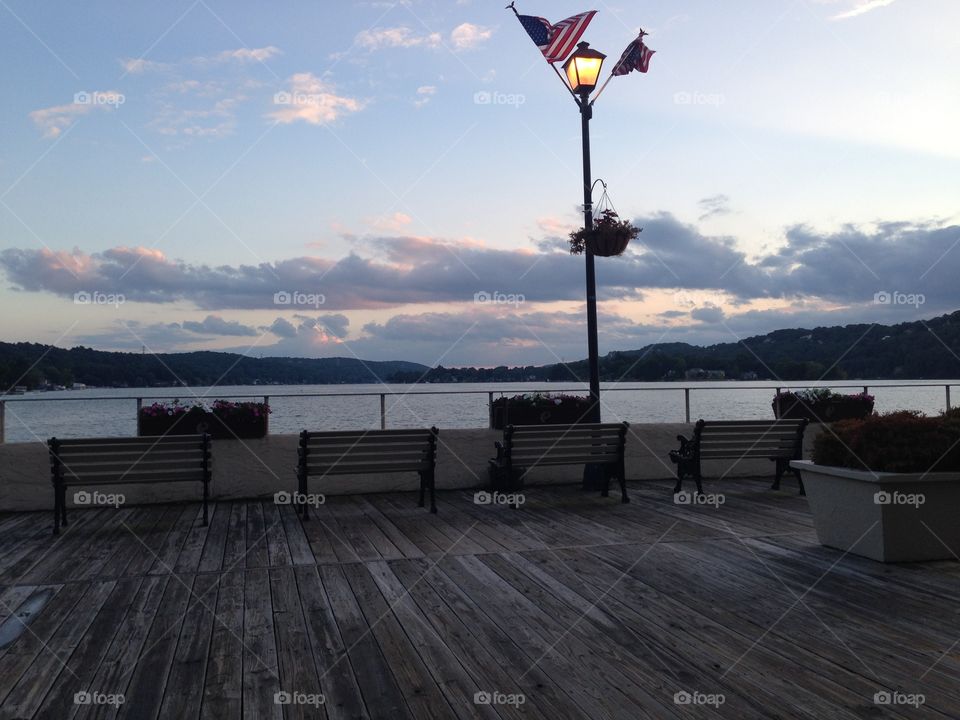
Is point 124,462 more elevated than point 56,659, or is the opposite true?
point 124,462

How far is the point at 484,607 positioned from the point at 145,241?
23.2ft

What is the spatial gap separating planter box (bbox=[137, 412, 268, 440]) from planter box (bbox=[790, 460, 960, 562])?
645 cm

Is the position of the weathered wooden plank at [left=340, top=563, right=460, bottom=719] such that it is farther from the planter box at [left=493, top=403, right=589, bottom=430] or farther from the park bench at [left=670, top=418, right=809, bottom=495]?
the planter box at [left=493, top=403, right=589, bottom=430]

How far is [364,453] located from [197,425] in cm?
241

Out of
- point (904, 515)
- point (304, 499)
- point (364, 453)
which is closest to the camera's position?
point (904, 515)

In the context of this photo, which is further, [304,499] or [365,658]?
[304,499]

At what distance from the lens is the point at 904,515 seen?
5430 mm

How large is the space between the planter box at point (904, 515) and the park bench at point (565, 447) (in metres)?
3.10

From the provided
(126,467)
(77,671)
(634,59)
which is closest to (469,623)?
(77,671)

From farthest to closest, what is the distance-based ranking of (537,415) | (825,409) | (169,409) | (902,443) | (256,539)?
1. (825,409)
2. (537,415)
3. (169,409)
4. (256,539)
5. (902,443)

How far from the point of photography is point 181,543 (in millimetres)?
6434

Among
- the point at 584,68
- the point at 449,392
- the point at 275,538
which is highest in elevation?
the point at 584,68

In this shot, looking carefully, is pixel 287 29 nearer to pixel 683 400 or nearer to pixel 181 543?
pixel 181 543

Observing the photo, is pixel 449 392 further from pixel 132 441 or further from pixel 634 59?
pixel 634 59
